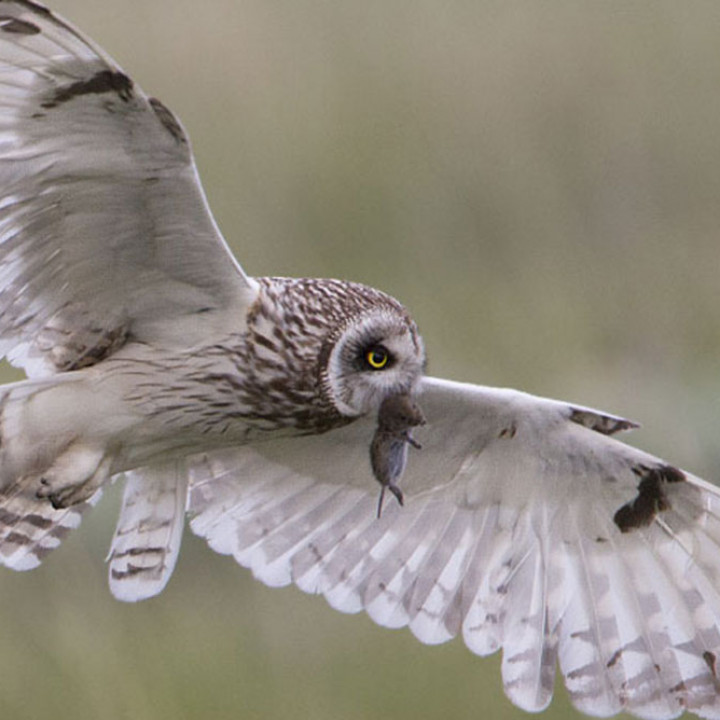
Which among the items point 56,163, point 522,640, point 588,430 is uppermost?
point 56,163

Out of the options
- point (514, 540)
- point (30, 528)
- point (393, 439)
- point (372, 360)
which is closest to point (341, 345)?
point (372, 360)

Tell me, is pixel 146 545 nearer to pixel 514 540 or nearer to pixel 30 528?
A: pixel 30 528

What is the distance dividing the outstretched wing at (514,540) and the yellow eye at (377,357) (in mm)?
167

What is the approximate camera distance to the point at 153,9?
9.47 metres

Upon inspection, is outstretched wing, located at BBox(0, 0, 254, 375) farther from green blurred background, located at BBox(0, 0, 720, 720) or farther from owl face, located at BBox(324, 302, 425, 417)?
green blurred background, located at BBox(0, 0, 720, 720)

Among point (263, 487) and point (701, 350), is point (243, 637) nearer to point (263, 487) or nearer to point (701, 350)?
point (263, 487)

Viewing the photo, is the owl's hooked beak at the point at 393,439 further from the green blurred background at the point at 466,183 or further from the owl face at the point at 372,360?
the green blurred background at the point at 466,183

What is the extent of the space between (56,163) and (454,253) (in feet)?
13.3

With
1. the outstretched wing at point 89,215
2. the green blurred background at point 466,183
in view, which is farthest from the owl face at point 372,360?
the green blurred background at point 466,183

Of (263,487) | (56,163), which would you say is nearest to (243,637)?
(263,487)

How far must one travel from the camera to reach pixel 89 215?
5051mm

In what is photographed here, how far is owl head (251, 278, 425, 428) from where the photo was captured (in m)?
5.16

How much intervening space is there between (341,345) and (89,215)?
1.93ft

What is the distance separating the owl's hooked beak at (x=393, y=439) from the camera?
17.0 feet
